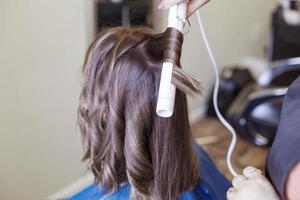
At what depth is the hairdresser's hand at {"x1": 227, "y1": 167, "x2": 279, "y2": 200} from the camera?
0.60 m

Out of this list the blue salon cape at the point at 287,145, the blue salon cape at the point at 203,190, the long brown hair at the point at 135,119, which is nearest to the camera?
the blue salon cape at the point at 287,145

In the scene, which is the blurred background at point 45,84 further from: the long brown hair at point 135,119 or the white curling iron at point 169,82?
the white curling iron at point 169,82

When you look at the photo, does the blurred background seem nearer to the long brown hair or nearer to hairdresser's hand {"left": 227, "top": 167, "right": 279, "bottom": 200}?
the long brown hair

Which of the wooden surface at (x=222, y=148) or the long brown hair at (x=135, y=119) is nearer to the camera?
the long brown hair at (x=135, y=119)

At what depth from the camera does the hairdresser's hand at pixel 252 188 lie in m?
0.60

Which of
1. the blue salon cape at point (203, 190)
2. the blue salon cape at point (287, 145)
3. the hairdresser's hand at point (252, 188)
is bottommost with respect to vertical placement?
the blue salon cape at point (203, 190)

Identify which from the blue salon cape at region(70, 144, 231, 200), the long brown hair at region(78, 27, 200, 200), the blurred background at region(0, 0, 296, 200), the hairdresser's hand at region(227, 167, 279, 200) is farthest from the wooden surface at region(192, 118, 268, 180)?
the hairdresser's hand at region(227, 167, 279, 200)

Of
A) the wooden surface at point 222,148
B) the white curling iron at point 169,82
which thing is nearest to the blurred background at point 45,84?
the wooden surface at point 222,148

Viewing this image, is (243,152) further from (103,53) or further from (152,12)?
(103,53)

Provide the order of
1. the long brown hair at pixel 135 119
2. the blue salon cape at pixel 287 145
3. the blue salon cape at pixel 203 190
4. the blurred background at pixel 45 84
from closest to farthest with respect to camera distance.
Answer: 1. the blue salon cape at pixel 287 145
2. the long brown hair at pixel 135 119
3. the blue salon cape at pixel 203 190
4. the blurred background at pixel 45 84

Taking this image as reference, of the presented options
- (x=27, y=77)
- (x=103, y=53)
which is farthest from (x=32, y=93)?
(x=103, y=53)

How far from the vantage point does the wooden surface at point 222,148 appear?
2.28 meters

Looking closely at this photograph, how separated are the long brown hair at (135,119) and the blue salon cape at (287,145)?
0.19m

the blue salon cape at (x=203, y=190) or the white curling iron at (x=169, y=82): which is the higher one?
the white curling iron at (x=169, y=82)
